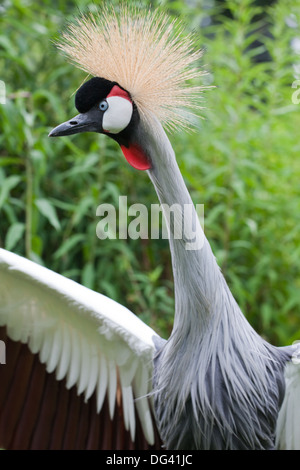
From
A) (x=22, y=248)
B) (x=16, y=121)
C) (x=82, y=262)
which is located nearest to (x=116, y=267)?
(x=82, y=262)

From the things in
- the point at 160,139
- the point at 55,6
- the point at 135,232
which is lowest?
the point at 160,139

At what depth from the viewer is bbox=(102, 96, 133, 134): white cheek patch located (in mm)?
909

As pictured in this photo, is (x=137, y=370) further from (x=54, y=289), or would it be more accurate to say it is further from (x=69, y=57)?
(x=69, y=57)

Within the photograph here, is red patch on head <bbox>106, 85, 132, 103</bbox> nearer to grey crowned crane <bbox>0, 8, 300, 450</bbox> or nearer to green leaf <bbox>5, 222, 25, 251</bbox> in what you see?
grey crowned crane <bbox>0, 8, 300, 450</bbox>

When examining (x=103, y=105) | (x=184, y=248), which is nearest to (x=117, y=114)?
(x=103, y=105)

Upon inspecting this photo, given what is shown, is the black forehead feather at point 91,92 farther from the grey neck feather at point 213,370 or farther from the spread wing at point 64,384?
the spread wing at point 64,384

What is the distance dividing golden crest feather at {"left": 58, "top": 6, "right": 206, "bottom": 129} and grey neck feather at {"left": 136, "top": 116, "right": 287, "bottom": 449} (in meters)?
0.23

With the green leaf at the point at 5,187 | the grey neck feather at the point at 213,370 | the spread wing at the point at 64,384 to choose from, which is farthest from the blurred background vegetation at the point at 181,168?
the grey neck feather at the point at 213,370

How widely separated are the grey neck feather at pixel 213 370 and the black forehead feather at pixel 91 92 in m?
0.26

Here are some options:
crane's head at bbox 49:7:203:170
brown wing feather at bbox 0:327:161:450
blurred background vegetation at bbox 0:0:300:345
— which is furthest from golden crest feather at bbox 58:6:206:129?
blurred background vegetation at bbox 0:0:300:345

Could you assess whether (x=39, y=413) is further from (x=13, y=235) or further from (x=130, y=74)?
(x=130, y=74)

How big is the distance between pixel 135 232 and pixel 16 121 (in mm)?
511

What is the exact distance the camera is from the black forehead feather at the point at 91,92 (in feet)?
3.01
